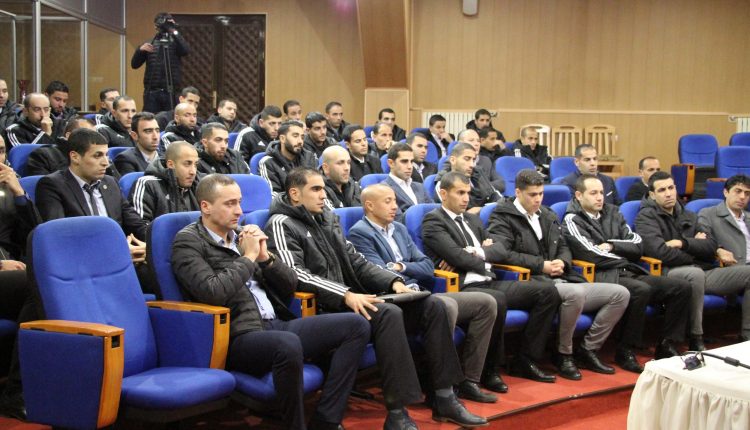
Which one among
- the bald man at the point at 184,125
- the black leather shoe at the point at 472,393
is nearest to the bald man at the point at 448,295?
the black leather shoe at the point at 472,393

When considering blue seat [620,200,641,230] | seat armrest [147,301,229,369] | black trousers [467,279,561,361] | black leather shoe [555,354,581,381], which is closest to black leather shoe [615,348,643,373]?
black leather shoe [555,354,581,381]

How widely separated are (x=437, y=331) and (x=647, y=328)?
2.13 meters

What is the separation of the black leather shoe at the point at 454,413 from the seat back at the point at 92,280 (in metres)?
1.22

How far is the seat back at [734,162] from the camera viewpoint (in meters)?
7.59

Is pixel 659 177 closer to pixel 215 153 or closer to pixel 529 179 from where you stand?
pixel 529 179

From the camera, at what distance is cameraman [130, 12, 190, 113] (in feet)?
25.7

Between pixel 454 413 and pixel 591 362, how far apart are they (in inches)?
48.8

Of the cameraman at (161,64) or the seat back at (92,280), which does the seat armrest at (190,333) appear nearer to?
the seat back at (92,280)

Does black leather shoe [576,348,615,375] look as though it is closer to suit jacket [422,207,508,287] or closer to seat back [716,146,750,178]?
suit jacket [422,207,508,287]

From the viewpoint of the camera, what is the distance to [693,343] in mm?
4590

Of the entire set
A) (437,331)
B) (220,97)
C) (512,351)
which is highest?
(220,97)

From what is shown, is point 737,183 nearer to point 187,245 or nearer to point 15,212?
point 187,245

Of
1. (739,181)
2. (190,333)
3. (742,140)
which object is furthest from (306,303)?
(742,140)

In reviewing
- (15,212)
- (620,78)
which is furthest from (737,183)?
(620,78)
